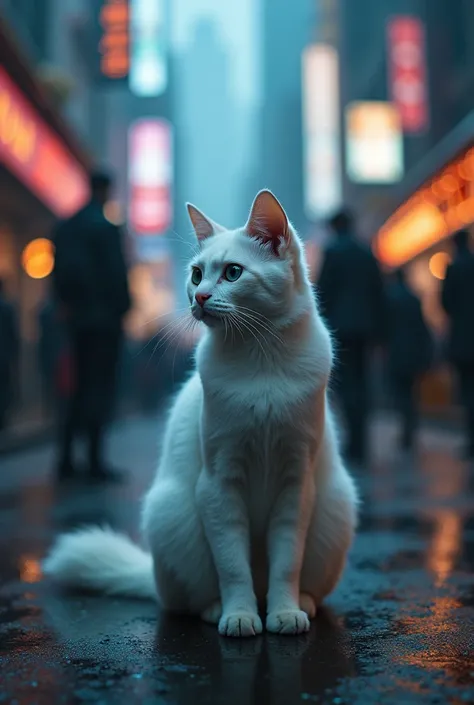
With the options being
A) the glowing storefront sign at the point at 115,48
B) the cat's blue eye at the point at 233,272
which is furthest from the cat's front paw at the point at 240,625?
the glowing storefront sign at the point at 115,48

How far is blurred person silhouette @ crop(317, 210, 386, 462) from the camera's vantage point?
24.7 ft

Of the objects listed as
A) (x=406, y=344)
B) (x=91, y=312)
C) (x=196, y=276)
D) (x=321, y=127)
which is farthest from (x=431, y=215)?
(x=321, y=127)

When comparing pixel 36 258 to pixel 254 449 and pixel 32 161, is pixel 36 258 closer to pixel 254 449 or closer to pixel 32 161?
pixel 32 161

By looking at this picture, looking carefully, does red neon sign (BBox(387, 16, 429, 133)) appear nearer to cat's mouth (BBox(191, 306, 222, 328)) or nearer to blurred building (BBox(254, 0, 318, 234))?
cat's mouth (BBox(191, 306, 222, 328))

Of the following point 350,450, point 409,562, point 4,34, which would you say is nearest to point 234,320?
point 409,562

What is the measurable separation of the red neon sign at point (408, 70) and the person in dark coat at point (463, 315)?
58.5 feet

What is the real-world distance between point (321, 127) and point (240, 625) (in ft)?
186

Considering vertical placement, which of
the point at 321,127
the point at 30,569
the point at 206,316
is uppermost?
the point at 321,127

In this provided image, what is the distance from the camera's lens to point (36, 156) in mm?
12078

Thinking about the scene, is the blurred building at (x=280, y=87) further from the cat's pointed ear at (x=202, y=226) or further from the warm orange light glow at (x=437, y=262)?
the cat's pointed ear at (x=202, y=226)

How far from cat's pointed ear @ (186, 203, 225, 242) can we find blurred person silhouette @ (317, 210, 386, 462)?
16.1 feet

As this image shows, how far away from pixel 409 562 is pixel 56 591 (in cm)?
156

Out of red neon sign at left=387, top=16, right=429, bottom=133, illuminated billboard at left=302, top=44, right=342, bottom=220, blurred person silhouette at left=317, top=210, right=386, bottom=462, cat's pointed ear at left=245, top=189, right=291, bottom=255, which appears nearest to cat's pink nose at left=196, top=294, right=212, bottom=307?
cat's pointed ear at left=245, top=189, right=291, bottom=255

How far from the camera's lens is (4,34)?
8961 mm
